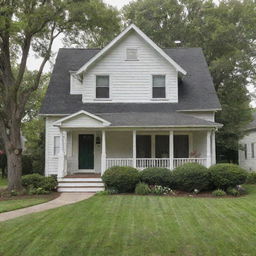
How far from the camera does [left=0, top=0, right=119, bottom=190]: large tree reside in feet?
43.4

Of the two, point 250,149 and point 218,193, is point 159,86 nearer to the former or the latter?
point 218,193

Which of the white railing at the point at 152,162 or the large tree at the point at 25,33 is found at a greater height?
the large tree at the point at 25,33

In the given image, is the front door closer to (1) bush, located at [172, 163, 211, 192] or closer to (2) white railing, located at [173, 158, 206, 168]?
(2) white railing, located at [173, 158, 206, 168]

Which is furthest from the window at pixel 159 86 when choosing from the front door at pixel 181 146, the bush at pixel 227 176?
the bush at pixel 227 176

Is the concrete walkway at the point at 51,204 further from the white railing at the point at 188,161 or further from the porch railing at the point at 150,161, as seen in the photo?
the white railing at the point at 188,161

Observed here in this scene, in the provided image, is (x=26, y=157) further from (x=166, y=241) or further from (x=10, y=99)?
(x=166, y=241)

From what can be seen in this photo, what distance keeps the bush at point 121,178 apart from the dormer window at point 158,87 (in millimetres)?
5432

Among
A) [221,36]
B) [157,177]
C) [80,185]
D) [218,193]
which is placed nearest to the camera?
[218,193]

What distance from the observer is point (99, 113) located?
1700 cm

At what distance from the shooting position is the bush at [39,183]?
1410cm

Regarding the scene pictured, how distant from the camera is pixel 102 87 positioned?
17.9 meters

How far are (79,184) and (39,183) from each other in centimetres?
176

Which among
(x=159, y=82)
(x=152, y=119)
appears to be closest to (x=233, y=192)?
(x=152, y=119)

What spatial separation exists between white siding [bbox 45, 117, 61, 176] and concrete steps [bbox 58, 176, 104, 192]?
8.15 ft
